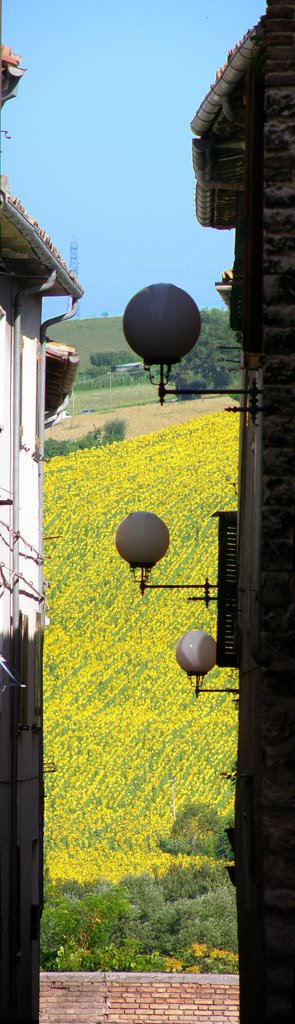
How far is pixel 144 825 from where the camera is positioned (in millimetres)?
35031

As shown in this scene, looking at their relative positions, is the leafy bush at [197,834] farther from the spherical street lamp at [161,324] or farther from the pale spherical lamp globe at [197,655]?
the spherical street lamp at [161,324]

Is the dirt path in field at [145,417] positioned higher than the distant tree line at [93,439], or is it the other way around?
the dirt path in field at [145,417]

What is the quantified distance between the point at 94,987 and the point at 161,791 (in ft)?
55.1

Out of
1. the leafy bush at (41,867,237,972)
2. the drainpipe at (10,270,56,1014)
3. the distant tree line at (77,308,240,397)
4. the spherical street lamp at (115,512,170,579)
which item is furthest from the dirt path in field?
the spherical street lamp at (115,512,170,579)

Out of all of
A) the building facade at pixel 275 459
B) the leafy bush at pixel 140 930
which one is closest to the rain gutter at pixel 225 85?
the building facade at pixel 275 459

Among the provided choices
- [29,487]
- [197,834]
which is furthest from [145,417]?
[29,487]

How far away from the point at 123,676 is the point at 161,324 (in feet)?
119

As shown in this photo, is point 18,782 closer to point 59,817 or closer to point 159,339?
point 159,339

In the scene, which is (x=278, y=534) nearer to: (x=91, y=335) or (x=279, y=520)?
(x=279, y=520)

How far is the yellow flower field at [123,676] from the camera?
115 ft

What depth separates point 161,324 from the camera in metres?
6.20

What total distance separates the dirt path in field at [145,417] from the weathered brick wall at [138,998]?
58.3m

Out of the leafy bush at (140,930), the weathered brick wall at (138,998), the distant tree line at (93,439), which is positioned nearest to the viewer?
the weathered brick wall at (138,998)

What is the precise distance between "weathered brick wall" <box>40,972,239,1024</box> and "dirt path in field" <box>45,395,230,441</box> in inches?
2296
